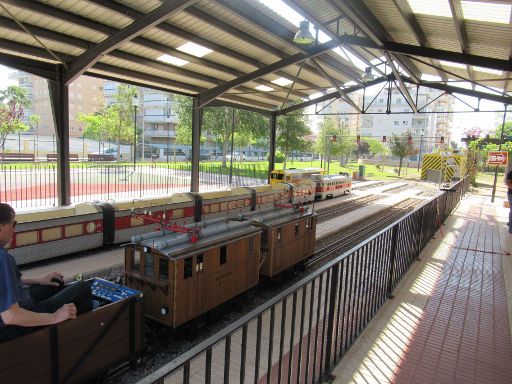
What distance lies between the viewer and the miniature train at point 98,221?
988cm

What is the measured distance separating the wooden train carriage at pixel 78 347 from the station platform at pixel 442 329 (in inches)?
111

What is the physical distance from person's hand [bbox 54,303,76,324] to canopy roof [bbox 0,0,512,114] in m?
8.59

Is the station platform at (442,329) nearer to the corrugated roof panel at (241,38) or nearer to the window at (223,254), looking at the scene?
the window at (223,254)

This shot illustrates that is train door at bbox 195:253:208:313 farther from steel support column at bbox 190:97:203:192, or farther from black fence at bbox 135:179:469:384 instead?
steel support column at bbox 190:97:203:192

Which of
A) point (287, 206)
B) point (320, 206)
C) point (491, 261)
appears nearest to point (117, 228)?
point (287, 206)

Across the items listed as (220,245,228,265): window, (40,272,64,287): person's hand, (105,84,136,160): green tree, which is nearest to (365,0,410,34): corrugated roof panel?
(220,245,228,265): window

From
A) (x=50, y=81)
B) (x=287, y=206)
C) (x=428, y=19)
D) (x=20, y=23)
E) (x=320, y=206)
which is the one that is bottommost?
(x=320, y=206)

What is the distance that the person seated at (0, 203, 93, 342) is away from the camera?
3.24 m

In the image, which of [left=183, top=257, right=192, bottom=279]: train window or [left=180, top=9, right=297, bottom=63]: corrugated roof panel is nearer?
[left=183, top=257, right=192, bottom=279]: train window

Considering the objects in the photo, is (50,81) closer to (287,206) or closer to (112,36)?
(112,36)

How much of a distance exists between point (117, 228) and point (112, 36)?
20.2 feet

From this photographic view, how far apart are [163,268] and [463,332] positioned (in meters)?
4.67

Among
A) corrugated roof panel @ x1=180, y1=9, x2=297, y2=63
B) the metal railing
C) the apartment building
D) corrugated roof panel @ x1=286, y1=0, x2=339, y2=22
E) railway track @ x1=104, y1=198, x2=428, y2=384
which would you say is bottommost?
railway track @ x1=104, y1=198, x2=428, y2=384

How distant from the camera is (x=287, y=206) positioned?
10430 millimetres
